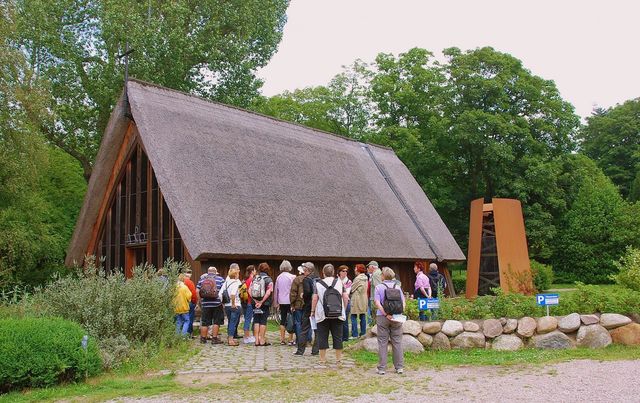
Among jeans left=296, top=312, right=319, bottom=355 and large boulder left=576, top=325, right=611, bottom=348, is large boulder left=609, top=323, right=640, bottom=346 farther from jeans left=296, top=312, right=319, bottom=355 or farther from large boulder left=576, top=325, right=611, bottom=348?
jeans left=296, top=312, right=319, bottom=355

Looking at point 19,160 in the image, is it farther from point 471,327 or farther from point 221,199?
point 471,327

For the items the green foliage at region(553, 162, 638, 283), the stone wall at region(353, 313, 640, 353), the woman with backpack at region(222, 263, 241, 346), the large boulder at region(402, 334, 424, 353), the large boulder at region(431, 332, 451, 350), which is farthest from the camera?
the green foliage at region(553, 162, 638, 283)

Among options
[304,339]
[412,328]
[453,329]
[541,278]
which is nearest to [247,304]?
[304,339]

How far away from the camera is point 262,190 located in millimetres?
17984

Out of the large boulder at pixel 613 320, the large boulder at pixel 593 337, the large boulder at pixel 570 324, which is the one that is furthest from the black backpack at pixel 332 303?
the large boulder at pixel 613 320

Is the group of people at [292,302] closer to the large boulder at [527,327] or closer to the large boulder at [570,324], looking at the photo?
the large boulder at [527,327]

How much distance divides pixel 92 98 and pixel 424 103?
18549 mm

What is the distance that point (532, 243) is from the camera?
3347 cm

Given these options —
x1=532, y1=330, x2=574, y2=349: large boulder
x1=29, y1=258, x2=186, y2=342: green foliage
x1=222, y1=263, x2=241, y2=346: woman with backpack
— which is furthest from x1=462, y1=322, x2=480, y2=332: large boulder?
x1=29, y1=258, x2=186, y2=342: green foliage

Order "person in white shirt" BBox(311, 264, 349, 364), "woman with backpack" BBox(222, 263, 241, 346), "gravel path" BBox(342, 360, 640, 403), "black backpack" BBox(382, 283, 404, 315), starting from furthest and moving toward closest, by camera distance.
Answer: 1. "woman with backpack" BBox(222, 263, 241, 346)
2. "person in white shirt" BBox(311, 264, 349, 364)
3. "black backpack" BBox(382, 283, 404, 315)
4. "gravel path" BBox(342, 360, 640, 403)

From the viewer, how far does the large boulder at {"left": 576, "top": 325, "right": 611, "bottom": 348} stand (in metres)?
11.0

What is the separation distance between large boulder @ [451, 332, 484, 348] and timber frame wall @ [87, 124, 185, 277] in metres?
8.37

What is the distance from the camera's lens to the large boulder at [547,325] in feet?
36.6

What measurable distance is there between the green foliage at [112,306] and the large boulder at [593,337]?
743 centimetres
